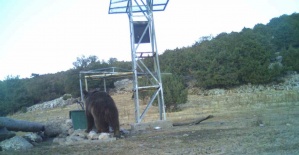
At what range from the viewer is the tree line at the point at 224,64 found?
29.6 m

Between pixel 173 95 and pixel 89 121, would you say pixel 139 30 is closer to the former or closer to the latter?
pixel 89 121

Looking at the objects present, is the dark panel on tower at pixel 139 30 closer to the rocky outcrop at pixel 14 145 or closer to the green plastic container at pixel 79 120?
the green plastic container at pixel 79 120

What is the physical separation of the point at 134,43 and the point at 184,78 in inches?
939

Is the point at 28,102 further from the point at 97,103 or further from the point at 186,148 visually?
the point at 186,148

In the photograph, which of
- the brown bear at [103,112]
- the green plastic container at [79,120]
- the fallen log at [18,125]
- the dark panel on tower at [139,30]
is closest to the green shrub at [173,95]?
the dark panel on tower at [139,30]

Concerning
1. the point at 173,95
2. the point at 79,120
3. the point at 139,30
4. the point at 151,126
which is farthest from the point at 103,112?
the point at 173,95

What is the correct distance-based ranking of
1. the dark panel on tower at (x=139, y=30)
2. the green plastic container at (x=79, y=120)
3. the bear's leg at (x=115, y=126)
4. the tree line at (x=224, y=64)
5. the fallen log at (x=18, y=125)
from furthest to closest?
the tree line at (x=224, y=64), the dark panel on tower at (x=139, y=30), the green plastic container at (x=79, y=120), the fallen log at (x=18, y=125), the bear's leg at (x=115, y=126)

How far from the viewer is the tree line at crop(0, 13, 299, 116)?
2956 cm

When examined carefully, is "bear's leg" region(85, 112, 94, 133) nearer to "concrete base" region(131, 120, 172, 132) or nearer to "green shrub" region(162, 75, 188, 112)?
"concrete base" region(131, 120, 172, 132)

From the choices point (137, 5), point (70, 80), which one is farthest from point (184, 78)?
point (137, 5)

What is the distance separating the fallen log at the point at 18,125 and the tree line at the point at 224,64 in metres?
17.4

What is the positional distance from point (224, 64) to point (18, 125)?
25.0 metres

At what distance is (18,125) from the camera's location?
973cm

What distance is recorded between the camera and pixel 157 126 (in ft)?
33.9
